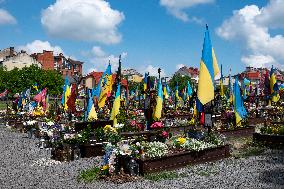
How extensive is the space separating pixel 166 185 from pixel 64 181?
3.31m

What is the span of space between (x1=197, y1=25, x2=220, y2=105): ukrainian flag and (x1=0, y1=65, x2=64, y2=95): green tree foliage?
6930cm

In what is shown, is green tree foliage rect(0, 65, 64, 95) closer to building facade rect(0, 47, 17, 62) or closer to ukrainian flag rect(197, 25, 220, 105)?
building facade rect(0, 47, 17, 62)

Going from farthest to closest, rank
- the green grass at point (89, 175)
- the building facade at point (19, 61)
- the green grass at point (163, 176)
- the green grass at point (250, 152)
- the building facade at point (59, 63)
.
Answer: the building facade at point (59, 63), the building facade at point (19, 61), the green grass at point (250, 152), the green grass at point (89, 175), the green grass at point (163, 176)

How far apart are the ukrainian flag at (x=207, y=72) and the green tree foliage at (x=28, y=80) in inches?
2728

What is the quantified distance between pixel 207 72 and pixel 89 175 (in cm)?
601

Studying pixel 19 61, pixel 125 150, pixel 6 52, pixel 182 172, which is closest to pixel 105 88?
pixel 125 150

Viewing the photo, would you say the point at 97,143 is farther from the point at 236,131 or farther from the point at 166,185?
the point at 236,131

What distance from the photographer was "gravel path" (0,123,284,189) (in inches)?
428

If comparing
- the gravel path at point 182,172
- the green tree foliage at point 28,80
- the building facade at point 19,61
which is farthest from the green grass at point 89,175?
the building facade at point 19,61

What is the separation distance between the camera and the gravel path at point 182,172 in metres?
10.9

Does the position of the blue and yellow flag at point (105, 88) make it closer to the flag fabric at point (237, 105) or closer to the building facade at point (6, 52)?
the flag fabric at point (237, 105)

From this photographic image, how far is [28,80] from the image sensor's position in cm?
8100

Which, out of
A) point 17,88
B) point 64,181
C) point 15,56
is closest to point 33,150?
point 64,181

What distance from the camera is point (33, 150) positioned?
18.5 meters
